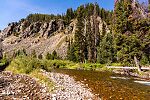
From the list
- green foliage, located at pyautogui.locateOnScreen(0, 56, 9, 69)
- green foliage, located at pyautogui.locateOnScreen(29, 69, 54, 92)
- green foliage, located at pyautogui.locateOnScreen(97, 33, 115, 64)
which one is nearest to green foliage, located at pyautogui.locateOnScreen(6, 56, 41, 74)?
green foliage, located at pyautogui.locateOnScreen(29, 69, 54, 92)

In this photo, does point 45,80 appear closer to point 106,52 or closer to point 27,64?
point 27,64

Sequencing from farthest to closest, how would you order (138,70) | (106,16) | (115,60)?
(106,16) → (115,60) → (138,70)

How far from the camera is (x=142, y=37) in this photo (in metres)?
57.0

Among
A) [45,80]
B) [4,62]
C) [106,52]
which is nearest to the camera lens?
[45,80]

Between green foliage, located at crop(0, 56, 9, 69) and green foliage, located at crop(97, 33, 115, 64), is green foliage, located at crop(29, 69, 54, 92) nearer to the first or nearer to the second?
green foliage, located at crop(0, 56, 9, 69)

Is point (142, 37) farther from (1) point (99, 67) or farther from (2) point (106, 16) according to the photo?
(2) point (106, 16)

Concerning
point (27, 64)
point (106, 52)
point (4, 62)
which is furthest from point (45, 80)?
point (106, 52)

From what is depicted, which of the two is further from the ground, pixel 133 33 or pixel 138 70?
pixel 133 33

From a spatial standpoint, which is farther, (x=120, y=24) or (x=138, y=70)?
(x=120, y=24)

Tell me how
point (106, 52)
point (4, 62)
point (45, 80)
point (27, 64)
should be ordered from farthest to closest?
point (106, 52) → point (4, 62) → point (27, 64) → point (45, 80)

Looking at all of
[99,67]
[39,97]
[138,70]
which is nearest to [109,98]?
[39,97]

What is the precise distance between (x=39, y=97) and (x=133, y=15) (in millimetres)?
39201

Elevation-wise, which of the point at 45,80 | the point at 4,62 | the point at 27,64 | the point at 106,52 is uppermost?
the point at 106,52

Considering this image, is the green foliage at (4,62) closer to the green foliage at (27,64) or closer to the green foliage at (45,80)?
the green foliage at (27,64)
